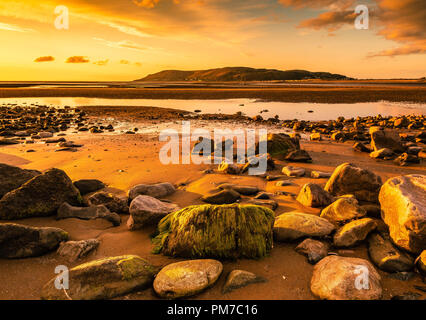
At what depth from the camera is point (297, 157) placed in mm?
9336

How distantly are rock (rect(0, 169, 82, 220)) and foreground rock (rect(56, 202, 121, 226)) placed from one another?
0.24 metres

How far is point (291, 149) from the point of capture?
9.91m

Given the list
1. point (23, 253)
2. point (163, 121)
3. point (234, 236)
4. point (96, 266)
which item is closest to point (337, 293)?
point (234, 236)

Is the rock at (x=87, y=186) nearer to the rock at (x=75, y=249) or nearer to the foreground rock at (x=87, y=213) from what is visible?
the foreground rock at (x=87, y=213)

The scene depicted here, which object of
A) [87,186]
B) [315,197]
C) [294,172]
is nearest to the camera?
[315,197]

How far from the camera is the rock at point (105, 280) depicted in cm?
320

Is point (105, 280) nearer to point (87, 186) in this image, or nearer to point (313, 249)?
point (313, 249)

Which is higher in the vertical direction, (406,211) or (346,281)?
(406,211)

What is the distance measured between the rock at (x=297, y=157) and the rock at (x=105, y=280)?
6871mm

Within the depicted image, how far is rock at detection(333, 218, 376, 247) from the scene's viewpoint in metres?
4.16

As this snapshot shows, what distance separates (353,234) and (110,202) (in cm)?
458

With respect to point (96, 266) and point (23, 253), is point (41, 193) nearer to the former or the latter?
point (23, 253)

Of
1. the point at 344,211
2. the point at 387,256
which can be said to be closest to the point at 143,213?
the point at 344,211

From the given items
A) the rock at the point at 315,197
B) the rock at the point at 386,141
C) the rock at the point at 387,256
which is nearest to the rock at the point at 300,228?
the rock at the point at 387,256
